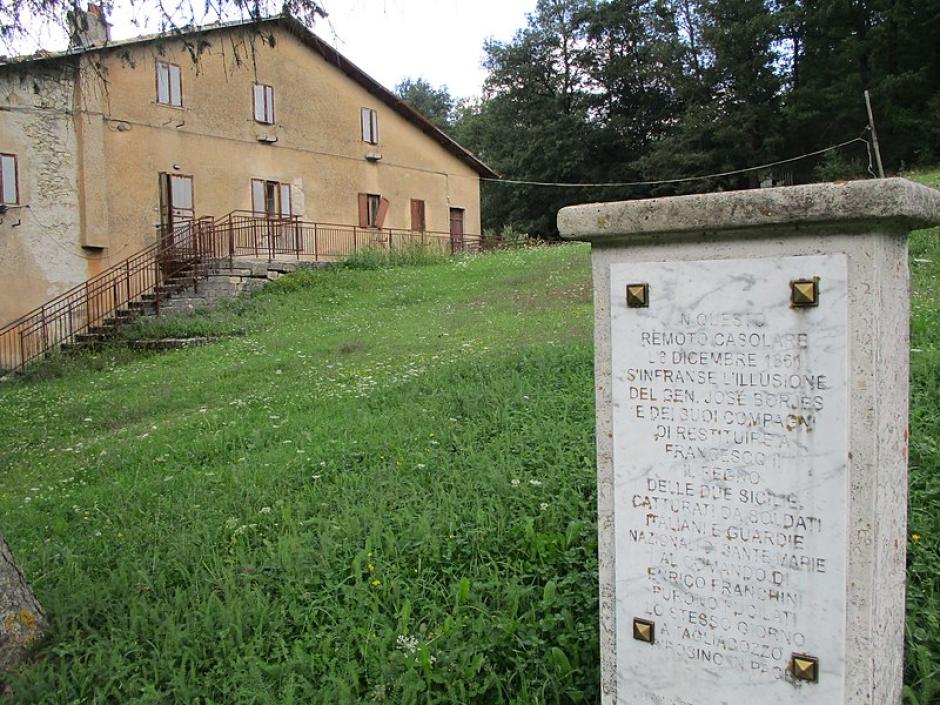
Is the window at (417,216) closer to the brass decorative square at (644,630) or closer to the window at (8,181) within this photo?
the window at (8,181)

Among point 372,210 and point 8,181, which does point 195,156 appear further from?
point 372,210

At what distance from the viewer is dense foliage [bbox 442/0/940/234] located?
3550 cm

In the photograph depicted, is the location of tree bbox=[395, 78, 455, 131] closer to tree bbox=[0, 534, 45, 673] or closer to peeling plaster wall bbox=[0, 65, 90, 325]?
peeling plaster wall bbox=[0, 65, 90, 325]

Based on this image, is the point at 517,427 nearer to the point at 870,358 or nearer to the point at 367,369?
the point at 870,358

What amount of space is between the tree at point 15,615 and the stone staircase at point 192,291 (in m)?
14.9

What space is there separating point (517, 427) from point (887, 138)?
36752 millimetres

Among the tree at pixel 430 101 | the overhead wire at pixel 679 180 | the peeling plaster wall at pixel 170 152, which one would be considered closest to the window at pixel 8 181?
the peeling plaster wall at pixel 170 152

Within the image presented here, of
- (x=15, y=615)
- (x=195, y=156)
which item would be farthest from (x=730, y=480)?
(x=195, y=156)

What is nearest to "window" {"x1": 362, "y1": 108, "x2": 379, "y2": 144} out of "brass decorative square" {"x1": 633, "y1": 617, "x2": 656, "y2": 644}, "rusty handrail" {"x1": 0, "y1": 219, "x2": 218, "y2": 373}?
"rusty handrail" {"x1": 0, "y1": 219, "x2": 218, "y2": 373}

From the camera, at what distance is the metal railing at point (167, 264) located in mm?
17969

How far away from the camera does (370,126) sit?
2653 cm

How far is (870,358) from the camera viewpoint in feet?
7.23

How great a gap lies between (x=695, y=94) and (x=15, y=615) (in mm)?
45891

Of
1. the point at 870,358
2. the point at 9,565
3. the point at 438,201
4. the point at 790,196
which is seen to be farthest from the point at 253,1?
the point at 438,201
